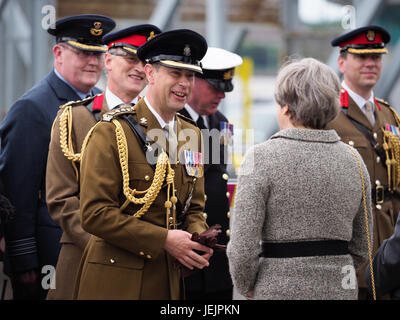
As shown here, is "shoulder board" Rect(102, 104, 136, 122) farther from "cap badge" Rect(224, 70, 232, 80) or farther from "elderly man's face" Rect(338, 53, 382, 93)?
"elderly man's face" Rect(338, 53, 382, 93)

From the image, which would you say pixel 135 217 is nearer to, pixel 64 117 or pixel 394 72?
pixel 64 117

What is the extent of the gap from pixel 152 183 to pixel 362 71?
6.80 ft

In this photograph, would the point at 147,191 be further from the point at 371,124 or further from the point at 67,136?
the point at 371,124

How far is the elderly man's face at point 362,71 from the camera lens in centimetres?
418

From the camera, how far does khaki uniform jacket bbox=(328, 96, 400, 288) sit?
3887 mm

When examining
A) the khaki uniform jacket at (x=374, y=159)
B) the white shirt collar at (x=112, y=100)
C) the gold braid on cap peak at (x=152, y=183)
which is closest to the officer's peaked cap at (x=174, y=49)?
the gold braid on cap peak at (x=152, y=183)

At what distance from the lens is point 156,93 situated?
8.98 feet

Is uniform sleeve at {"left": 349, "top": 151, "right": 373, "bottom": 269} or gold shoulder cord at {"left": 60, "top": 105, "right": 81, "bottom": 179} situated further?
gold shoulder cord at {"left": 60, "top": 105, "right": 81, "bottom": 179}

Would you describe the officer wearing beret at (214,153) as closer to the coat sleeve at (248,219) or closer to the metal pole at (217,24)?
the coat sleeve at (248,219)

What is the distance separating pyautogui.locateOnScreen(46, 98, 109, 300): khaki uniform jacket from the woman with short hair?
0.87 metres

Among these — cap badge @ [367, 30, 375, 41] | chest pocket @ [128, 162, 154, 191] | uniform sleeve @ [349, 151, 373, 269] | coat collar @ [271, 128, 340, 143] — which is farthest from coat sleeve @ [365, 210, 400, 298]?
cap badge @ [367, 30, 375, 41]

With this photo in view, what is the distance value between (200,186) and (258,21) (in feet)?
42.9

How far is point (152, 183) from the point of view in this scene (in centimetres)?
263
